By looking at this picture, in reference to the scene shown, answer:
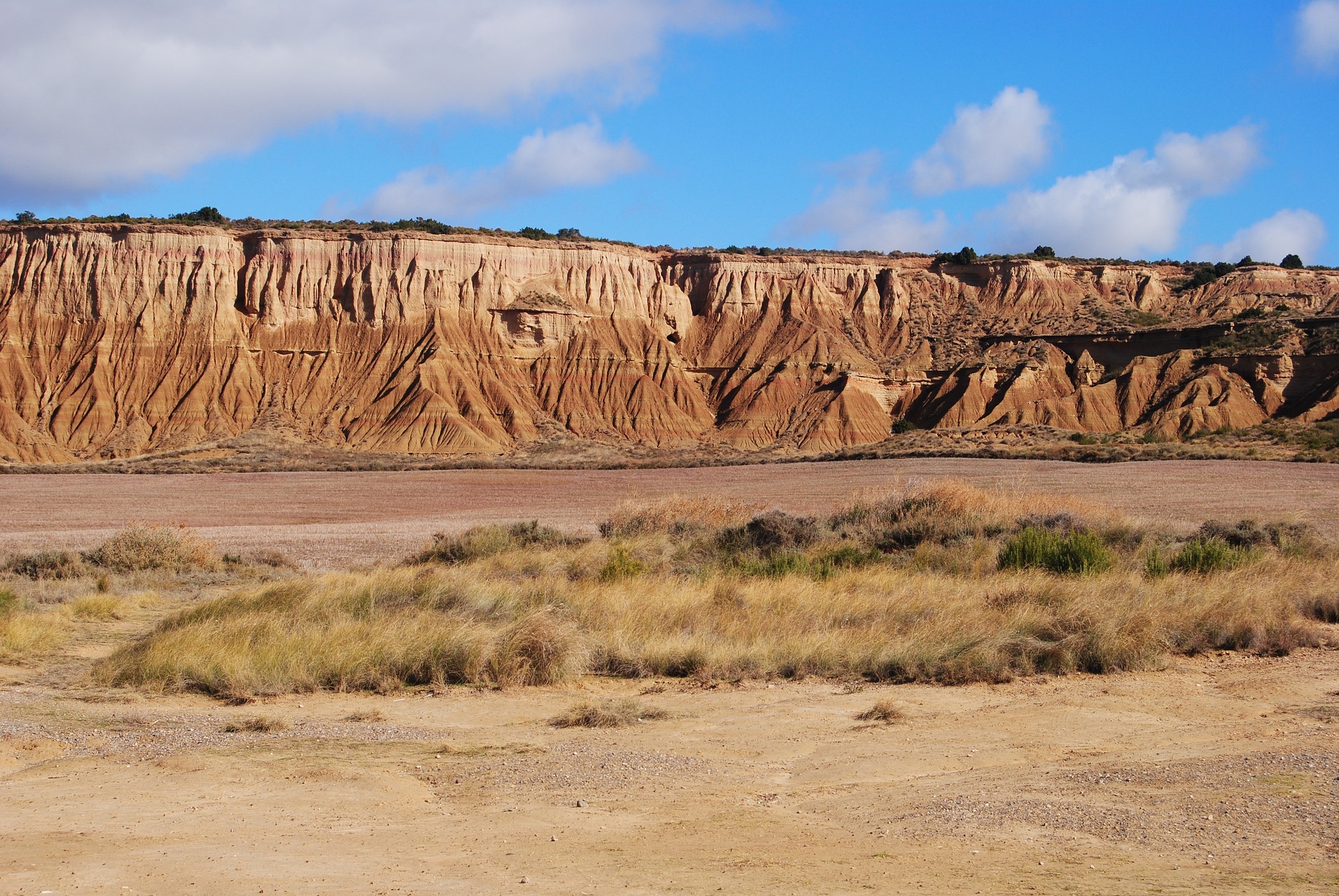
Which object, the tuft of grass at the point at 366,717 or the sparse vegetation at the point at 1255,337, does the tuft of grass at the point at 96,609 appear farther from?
the sparse vegetation at the point at 1255,337

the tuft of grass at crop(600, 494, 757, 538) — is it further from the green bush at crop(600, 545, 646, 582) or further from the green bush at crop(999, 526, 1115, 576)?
the green bush at crop(999, 526, 1115, 576)

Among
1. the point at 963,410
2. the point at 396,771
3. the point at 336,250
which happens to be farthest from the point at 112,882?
the point at 336,250

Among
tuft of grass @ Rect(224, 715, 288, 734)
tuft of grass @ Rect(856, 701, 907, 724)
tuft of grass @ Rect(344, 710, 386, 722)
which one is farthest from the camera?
tuft of grass @ Rect(344, 710, 386, 722)

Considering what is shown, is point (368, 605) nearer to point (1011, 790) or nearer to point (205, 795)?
point (205, 795)

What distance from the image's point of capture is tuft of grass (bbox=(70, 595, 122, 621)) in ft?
52.6

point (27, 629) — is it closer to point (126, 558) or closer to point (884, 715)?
point (126, 558)

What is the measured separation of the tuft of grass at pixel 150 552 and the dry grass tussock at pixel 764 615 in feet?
16.6

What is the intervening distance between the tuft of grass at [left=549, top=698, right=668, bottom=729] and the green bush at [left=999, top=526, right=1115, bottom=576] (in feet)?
27.2

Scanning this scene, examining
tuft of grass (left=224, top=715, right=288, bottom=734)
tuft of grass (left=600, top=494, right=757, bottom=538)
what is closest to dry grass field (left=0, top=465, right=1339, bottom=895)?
tuft of grass (left=224, top=715, right=288, bottom=734)

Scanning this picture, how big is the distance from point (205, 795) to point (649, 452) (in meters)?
67.0

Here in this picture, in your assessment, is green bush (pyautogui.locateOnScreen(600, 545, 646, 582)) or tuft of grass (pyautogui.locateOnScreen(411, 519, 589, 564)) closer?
green bush (pyautogui.locateOnScreen(600, 545, 646, 582))

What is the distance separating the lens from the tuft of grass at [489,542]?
21000mm

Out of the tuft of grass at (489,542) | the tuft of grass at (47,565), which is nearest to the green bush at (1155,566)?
the tuft of grass at (489,542)

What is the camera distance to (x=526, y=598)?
15.6 meters
